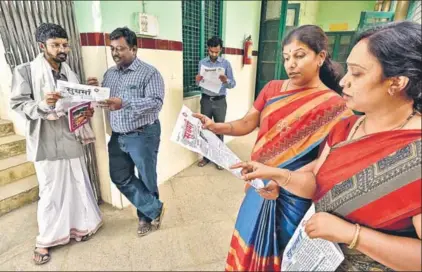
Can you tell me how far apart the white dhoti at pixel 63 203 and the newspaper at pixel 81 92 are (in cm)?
48

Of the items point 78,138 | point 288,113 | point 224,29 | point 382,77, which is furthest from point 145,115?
point 224,29

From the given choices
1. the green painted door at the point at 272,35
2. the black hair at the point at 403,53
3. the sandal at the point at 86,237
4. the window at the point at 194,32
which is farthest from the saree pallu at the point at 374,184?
the green painted door at the point at 272,35

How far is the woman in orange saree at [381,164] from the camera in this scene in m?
0.56

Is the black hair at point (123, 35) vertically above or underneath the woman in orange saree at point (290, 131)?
above

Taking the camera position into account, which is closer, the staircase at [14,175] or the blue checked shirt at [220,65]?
the staircase at [14,175]

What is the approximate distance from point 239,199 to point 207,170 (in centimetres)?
74

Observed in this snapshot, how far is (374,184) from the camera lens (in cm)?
60

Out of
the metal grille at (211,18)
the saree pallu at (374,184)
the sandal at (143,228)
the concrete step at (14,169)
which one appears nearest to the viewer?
the saree pallu at (374,184)

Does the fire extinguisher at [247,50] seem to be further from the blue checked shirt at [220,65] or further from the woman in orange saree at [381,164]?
the woman in orange saree at [381,164]

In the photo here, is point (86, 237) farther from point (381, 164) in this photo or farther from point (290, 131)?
point (381, 164)

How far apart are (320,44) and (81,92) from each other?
123cm

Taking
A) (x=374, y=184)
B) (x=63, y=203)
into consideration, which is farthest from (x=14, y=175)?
(x=374, y=184)

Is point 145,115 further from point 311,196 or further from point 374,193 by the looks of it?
point 374,193

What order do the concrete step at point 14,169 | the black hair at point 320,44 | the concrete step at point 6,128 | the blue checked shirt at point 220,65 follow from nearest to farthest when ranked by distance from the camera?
the black hair at point 320,44 < the concrete step at point 14,169 < the concrete step at point 6,128 < the blue checked shirt at point 220,65
